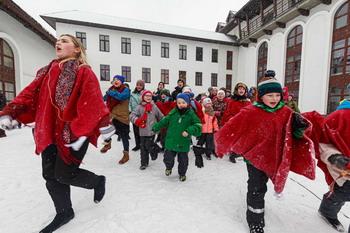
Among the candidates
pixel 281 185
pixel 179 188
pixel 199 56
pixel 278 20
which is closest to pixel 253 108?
pixel 281 185

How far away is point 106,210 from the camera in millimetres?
2170

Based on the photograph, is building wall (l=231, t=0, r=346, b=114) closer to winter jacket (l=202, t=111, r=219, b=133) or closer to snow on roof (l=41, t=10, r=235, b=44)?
snow on roof (l=41, t=10, r=235, b=44)

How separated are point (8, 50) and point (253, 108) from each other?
14.9 meters

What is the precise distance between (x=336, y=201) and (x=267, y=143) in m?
1.09

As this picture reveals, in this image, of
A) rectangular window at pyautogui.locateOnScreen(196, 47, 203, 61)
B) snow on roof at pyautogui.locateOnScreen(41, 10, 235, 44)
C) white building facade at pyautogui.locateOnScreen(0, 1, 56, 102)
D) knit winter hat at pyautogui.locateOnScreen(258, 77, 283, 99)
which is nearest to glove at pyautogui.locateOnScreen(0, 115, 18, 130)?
knit winter hat at pyautogui.locateOnScreen(258, 77, 283, 99)

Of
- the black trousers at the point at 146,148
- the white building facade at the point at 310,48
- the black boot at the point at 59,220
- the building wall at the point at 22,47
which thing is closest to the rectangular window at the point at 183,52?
the white building facade at the point at 310,48

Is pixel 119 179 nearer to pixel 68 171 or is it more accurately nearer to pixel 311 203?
pixel 68 171

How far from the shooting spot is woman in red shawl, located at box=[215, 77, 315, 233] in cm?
166

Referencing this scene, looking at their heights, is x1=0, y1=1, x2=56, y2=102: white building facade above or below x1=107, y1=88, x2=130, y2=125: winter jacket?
above

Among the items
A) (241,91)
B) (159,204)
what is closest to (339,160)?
(159,204)

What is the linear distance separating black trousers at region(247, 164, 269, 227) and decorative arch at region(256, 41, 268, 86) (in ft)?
57.1

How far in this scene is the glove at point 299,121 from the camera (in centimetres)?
163

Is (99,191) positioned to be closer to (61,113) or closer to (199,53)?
(61,113)

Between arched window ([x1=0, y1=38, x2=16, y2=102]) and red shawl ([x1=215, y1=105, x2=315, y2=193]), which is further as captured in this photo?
arched window ([x1=0, y1=38, x2=16, y2=102])
